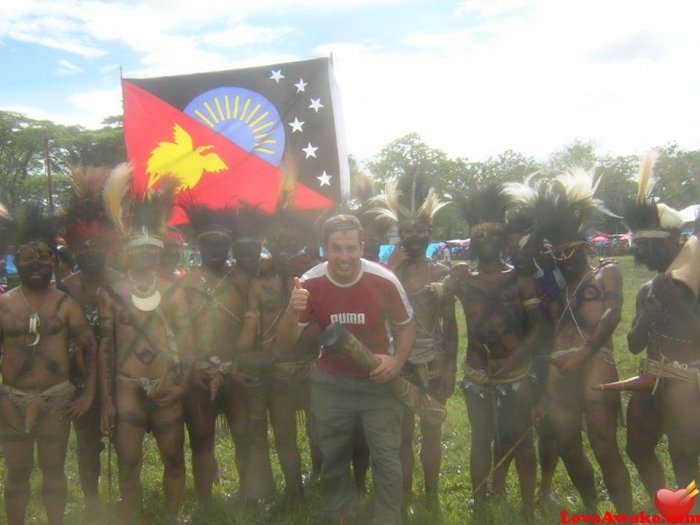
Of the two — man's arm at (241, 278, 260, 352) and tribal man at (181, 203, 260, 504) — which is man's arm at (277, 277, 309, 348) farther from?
tribal man at (181, 203, 260, 504)

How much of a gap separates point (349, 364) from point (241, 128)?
4884 mm

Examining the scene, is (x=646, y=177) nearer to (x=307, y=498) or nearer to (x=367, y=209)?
(x=367, y=209)

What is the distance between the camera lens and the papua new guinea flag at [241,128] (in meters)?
7.51

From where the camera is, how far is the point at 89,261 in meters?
4.59

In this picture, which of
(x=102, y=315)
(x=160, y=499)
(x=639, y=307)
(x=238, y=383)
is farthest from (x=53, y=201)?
(x=639, y=307)

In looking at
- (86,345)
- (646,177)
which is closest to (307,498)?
(86,345)

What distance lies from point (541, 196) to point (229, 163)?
449 cm

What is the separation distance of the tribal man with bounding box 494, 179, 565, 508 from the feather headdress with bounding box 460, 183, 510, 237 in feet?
Result: 0.27

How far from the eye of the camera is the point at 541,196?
436 centimetres

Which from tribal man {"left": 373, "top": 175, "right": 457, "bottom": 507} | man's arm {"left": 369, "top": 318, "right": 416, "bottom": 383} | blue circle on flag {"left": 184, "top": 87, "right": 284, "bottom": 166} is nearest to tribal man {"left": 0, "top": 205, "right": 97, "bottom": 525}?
man's arm {"left": 369, "top": 318, "right": 416, "bottom": 383}

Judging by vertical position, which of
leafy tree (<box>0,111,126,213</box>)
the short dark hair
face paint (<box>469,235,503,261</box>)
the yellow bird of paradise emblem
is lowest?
Result: face paint (<box>469,235,503,261</box>)

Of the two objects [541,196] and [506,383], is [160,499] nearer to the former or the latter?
[506,383]

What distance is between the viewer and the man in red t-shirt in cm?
374

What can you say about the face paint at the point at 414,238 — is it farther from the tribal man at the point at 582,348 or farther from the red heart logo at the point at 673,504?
the red heart logo at the point at 673,504
